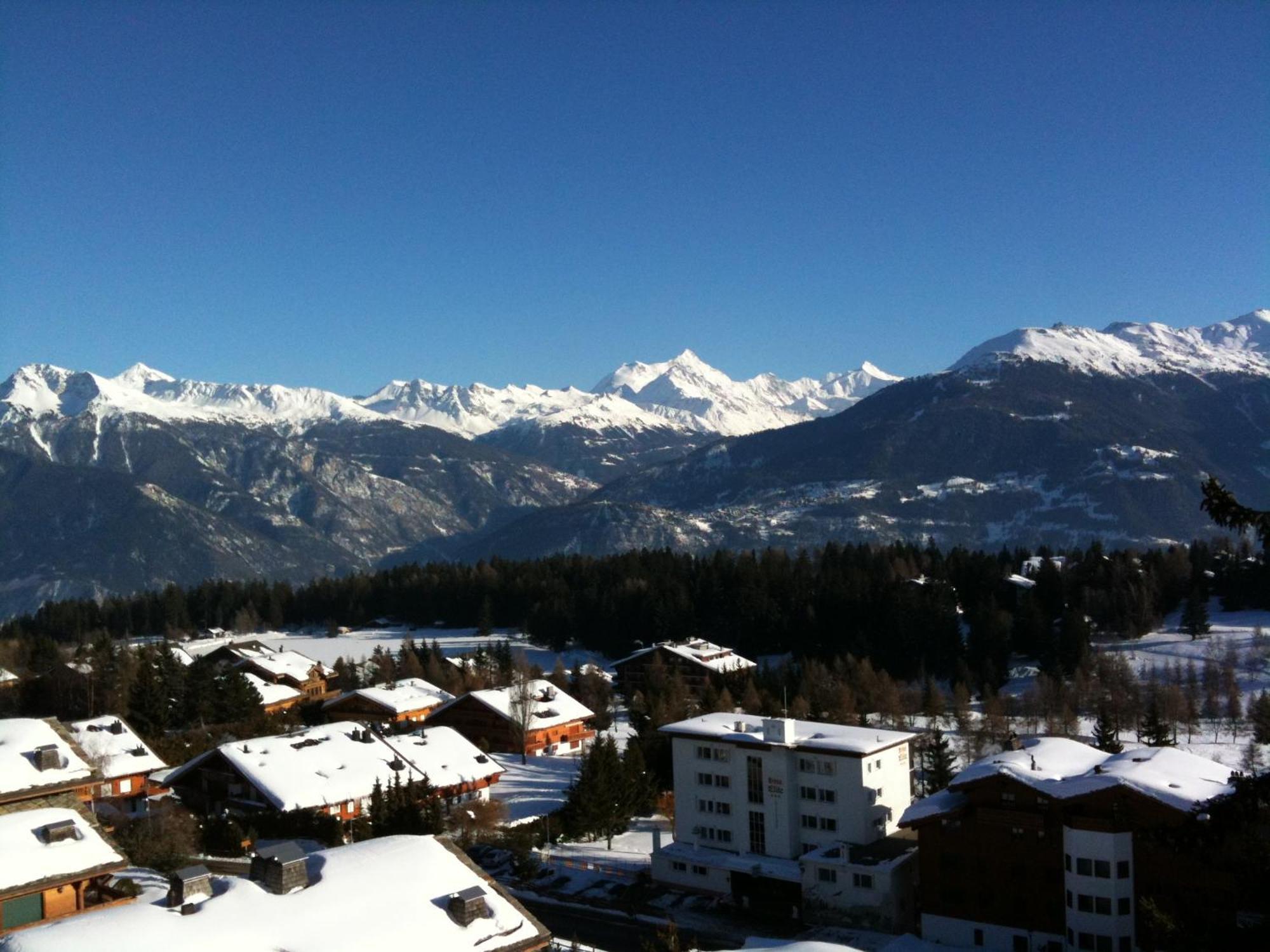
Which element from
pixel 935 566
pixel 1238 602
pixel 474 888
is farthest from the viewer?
pixel 935 566

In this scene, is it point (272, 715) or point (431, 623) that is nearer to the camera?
point (272, 715)

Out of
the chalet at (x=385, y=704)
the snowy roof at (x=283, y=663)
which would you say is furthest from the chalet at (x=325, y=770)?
the snowy roof at (x=283, y=663)

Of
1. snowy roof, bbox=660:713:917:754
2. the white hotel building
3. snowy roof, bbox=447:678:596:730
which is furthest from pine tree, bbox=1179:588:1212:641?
the white hotel building

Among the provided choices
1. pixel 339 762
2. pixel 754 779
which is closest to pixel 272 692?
pixel 339 762

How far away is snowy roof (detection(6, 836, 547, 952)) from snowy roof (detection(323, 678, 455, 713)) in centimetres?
5402

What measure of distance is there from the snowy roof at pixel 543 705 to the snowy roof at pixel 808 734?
84.5 ft

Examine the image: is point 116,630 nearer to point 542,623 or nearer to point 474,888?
point 542,623

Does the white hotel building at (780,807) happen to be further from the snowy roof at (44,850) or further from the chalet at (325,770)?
the snowy roof at (44,850)

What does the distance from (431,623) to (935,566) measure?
201 ft

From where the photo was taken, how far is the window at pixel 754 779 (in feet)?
149

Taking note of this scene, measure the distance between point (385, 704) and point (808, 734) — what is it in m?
40.2

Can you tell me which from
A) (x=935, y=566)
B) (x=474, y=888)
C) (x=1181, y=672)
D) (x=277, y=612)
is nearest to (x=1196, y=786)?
(x=474, y=888)

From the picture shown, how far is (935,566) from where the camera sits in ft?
382

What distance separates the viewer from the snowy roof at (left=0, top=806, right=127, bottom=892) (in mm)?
25812
